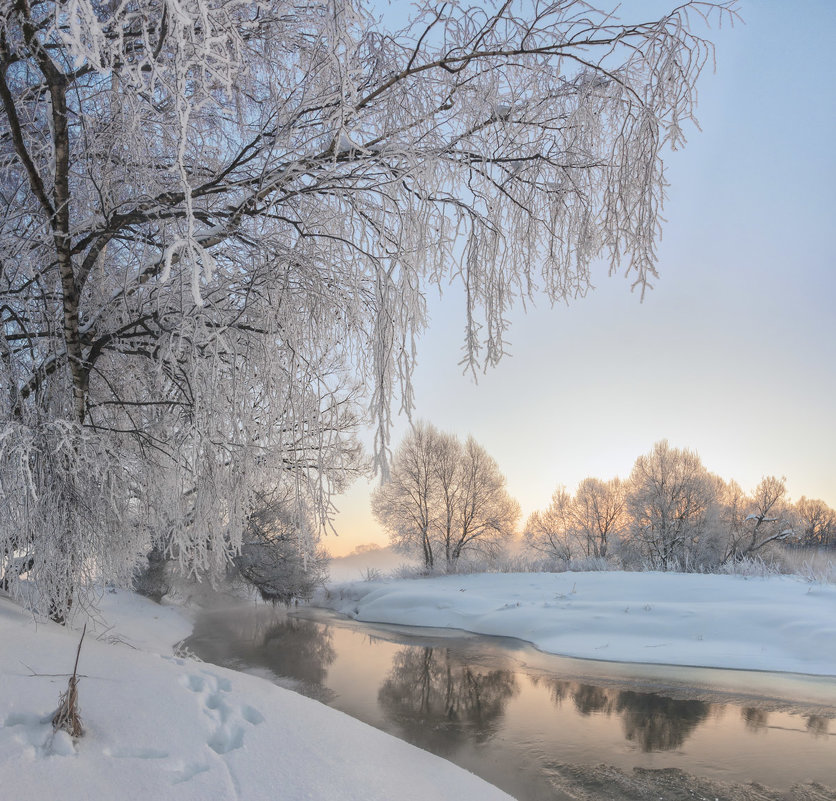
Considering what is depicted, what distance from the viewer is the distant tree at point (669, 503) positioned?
27.5 metres

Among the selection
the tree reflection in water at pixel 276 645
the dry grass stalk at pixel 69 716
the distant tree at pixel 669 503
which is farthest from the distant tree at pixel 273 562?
the distant tree at pixel 669 503

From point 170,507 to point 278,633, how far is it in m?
10.2

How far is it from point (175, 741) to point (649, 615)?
1086 centimetres

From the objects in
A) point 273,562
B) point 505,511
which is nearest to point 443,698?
point 273,562

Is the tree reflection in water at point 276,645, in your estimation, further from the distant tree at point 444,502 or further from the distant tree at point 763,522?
the distant tree at point 763,522

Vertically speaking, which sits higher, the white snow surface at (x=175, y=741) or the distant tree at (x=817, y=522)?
the white snow surface at (x=175, y=741)

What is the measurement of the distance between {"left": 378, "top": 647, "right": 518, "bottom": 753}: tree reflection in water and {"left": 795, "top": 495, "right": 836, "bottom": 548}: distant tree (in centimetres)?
4159

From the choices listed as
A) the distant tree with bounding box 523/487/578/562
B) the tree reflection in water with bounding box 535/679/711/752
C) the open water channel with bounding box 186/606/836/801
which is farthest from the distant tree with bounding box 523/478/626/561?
the tree reflection in water with bounding box 535/679/711/752

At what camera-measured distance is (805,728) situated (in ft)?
18.8

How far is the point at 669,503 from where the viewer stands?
91.8ft

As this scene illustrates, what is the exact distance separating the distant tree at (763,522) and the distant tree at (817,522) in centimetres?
1291

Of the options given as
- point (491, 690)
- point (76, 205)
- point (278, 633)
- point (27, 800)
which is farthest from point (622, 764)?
point (278, 633)

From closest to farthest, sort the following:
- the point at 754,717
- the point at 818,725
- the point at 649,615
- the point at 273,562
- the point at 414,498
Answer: the point at 818,725, the point at 754,717, the point at 649,615, the point at 273,562, the point at 414,498

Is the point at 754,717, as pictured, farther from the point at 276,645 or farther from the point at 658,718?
the point at 276,645
